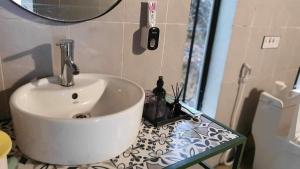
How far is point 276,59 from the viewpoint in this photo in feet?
6.17

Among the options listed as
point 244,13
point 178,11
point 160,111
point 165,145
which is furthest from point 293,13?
point 165,145

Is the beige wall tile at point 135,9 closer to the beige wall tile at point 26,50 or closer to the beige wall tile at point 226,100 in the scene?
the beige wall tile at point 26,50

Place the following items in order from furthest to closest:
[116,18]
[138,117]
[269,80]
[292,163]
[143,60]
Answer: [269,80] < [292,163] < [143,60] < [116,18] < [138,117]

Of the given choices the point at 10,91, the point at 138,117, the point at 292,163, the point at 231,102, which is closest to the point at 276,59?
the point at 231,102

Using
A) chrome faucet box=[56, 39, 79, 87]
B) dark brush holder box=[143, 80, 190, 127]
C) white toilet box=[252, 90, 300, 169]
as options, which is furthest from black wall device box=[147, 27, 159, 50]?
white toilet box=[252, 90, 300, 169]

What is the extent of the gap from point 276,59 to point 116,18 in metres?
1.41

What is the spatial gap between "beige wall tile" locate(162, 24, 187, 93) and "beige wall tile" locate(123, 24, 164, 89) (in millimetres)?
43

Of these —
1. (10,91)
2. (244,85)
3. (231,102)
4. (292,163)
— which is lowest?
(292,163)

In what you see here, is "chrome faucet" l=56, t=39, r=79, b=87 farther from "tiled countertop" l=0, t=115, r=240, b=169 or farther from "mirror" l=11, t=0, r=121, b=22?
"tiled countertop" l=0, t=115, r=240, b=169

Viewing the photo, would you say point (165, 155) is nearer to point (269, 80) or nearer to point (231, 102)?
point (231, 102)

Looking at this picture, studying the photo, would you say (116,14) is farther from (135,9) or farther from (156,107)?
(156,107)

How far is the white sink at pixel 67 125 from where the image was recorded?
64 cm

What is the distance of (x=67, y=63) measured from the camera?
0.88 m

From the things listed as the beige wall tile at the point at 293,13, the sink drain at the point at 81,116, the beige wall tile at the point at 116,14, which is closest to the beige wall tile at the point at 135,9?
the beige wall tile at the point at 116,14
